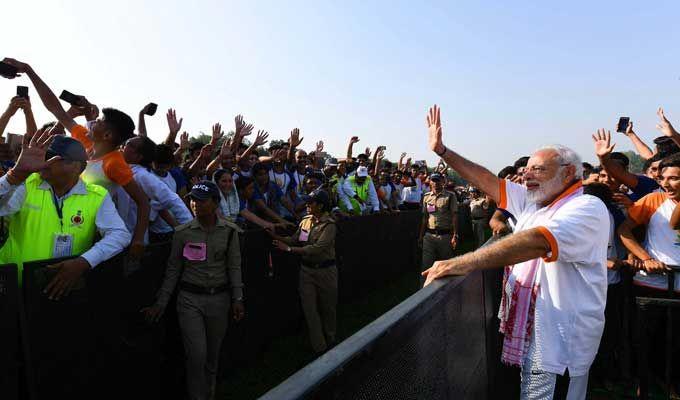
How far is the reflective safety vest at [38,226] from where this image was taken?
3.13 metres

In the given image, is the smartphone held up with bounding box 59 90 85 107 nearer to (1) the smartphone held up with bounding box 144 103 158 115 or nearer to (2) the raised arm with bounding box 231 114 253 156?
A: (1) the smartphone held up with bounding box 144 103 158 115

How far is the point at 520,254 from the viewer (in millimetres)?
2396

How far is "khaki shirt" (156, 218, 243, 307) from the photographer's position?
13.7 feet

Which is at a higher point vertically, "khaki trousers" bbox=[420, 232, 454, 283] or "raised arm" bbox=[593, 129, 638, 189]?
"raised arm" bbox=[593, 129, 638, 189]

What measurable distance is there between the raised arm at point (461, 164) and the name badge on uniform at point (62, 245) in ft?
9.18

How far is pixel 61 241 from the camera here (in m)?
3.19

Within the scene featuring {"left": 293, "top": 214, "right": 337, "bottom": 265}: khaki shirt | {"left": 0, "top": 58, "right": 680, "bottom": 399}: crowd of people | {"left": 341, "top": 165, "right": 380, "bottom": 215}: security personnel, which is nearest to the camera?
{"left": 0, "top": 58, "right": 680, "bottom": 399}: crowd of people

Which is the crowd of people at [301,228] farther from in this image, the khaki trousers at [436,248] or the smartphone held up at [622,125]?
the khaki trousers at [436,248]

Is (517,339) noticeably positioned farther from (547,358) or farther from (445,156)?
(445,156)

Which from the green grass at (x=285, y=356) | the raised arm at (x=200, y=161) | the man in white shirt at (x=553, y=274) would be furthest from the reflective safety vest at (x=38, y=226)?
the raised arm at (x=200, y=161)

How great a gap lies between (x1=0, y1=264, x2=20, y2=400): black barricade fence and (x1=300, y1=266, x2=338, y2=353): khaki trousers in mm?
3579

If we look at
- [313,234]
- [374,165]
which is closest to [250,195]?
[313,234]

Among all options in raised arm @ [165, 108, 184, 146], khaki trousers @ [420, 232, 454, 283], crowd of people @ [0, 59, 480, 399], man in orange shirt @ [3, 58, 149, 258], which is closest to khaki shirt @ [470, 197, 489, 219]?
khaki trousers @ [420, 232, 454, 283]

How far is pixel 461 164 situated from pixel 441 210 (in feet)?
16.8
